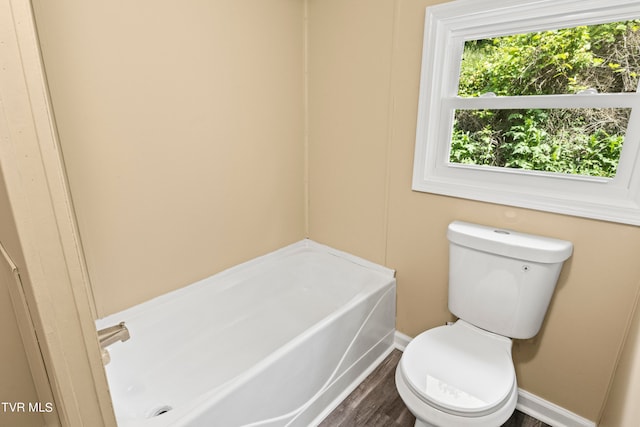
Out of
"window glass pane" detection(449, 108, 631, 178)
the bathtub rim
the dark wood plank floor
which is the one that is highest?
"window glass pane" detection(449, 108, 631, 178)

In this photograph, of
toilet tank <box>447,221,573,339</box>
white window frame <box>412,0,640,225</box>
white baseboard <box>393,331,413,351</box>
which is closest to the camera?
white window frame <box>412,0,640,225</box>

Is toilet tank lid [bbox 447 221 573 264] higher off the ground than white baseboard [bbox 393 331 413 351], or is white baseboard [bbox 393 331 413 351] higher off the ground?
toilet tank lid [bbox 447 221 573 264]

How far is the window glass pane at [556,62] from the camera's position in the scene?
1.31m

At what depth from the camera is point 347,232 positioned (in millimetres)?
2215

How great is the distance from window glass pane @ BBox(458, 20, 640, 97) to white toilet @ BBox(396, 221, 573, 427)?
26.0 inches

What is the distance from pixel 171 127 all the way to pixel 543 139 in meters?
1.74

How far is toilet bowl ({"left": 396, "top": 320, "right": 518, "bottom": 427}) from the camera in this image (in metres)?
1.17

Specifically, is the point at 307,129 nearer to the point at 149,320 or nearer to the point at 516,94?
the point at 516,94

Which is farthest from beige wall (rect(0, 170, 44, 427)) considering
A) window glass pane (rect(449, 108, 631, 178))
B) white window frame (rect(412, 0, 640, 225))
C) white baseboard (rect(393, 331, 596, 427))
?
white baseboard (rect(393, 331, 596, 427))

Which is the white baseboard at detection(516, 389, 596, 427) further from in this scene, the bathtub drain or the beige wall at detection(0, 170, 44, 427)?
the beige wall at detection(0, 170, 44, 427)

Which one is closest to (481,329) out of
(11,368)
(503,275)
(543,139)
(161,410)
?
(503,275)

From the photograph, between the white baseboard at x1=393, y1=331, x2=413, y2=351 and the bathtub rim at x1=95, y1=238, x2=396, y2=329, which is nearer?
the bathtub rim at x1=95, y1=238, x2=396, y2=329

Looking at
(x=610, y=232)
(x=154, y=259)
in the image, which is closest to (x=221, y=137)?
(x=154, y=259)

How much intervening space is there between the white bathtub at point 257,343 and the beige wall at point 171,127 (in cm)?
17
